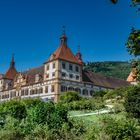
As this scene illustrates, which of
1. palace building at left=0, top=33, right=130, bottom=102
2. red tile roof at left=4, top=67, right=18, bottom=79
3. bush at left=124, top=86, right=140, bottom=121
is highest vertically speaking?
red tile roof at left=4, top=67, right=18, bottom=79

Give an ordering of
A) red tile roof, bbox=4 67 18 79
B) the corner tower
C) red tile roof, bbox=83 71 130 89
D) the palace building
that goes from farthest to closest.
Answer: red tile roof, bbox=4 67 18 79, red tile roof, bbox=83 71 130 89, the palace building, the corner tower

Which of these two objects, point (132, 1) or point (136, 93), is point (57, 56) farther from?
point (132, 1)

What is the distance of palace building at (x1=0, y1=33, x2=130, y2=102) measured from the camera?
73.3 metres

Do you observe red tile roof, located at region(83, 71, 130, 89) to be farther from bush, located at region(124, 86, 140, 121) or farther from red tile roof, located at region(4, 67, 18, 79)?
bush, located at region(124, 86, 140, 121)

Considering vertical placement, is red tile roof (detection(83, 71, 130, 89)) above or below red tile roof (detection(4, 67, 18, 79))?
below

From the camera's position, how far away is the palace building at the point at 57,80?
7331 centimetres

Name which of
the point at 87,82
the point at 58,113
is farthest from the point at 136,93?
the point at 87,82

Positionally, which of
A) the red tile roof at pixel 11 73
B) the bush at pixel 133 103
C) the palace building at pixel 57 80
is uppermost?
the red tile roof at pixel 11 73

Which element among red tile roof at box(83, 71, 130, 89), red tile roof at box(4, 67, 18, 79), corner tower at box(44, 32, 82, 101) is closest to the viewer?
corner tower at box(44, 32, 82, 101)

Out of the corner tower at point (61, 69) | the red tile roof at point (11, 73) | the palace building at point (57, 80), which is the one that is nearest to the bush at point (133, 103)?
the palace building at point (57, 80)

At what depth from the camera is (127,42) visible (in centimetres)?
1357

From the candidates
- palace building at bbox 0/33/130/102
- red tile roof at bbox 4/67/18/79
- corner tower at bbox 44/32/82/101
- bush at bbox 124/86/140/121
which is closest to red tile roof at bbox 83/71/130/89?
palace building at bbox 0/33/130/102

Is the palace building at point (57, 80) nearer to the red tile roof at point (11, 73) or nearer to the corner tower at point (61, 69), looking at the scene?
the corner tower at point (61, 69)

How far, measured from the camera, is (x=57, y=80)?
237 ft
